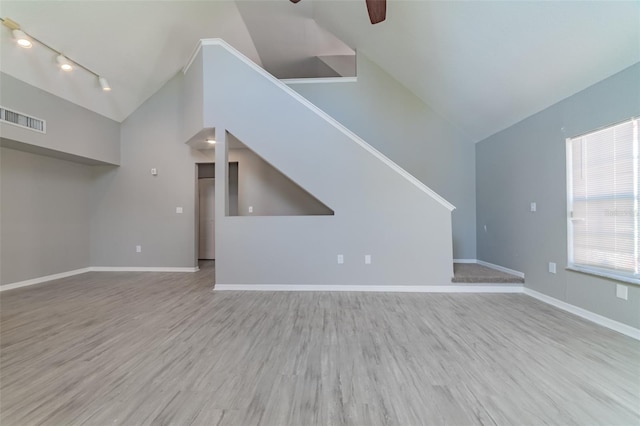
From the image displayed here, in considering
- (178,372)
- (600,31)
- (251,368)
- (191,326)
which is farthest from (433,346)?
(600,31)

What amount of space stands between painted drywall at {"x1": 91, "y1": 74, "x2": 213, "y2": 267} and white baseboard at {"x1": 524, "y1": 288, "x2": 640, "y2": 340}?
571 cm

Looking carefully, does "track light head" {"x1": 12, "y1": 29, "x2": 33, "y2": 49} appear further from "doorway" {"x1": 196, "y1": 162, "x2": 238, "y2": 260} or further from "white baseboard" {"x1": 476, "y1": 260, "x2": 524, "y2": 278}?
"white baseboard" {"x1": 476, "y1": 260, "x2": 524, "y2": 278}

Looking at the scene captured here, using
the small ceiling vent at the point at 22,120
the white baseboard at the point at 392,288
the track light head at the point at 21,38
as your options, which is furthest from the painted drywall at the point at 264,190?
the track light head at the point at 21,38

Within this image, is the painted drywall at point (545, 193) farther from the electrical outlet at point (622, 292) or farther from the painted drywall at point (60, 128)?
the painted drywall at point (60, 128)

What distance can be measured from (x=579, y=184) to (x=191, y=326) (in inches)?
177

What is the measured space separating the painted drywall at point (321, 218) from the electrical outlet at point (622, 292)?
1581 millimetres

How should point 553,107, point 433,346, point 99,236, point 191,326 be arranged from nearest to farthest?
point 433,346, point 191,326, point 553,107, point 99,236

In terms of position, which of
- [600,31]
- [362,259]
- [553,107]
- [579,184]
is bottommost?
[362,259]

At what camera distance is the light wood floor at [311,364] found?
142 centimetres

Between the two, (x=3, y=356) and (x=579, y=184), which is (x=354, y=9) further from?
(x=3, y=356)

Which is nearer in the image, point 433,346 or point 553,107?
point 433,346

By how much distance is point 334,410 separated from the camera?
56.1 inches

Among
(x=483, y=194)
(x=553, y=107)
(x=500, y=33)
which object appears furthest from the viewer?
(x=483, y=194)

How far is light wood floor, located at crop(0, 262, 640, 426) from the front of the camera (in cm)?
142
